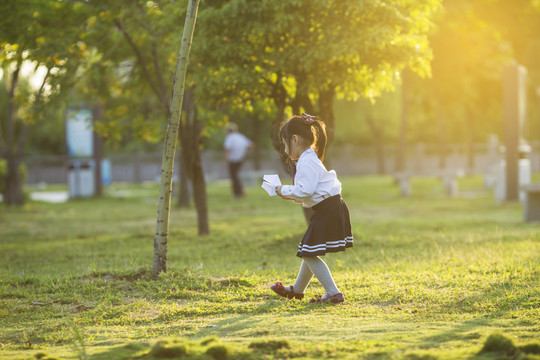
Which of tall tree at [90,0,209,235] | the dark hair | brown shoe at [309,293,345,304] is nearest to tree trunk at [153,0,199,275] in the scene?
the dark hair

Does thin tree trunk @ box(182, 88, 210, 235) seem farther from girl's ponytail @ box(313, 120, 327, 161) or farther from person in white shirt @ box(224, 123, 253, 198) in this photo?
person in white shirt @ box(224, 123, 253, 198)

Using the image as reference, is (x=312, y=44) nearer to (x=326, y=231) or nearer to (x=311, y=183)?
(x=311, y=183)

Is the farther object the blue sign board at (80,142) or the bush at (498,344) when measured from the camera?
the blue sign board at (80,142)

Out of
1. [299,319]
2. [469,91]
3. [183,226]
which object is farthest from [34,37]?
[469,91]

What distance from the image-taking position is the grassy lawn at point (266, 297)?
4.11 meters

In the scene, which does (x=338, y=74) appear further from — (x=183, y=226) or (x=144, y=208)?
(x=144, y=208)

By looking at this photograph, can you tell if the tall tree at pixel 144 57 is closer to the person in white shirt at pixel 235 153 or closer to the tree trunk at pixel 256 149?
the person in white shirt at pixel 235 153

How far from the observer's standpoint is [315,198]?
226 inches

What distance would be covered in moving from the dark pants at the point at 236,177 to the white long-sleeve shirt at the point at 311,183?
15046 millimetres

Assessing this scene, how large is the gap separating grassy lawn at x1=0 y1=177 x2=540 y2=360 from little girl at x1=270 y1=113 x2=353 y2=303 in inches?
12.9

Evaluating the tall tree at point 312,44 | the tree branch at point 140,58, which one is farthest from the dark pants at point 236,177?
→ the tall tree at point 312,44

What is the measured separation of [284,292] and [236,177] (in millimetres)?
15348

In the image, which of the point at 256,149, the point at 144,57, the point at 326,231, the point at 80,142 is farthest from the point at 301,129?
the point at 256,149

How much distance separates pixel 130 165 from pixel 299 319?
36.1 m
